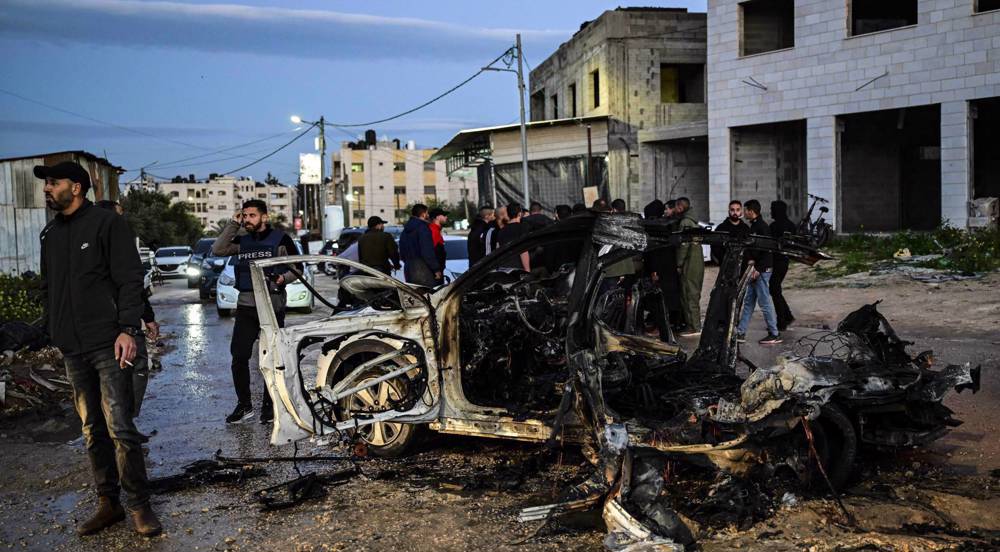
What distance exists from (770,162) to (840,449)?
840 inches

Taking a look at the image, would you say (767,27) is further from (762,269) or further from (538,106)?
(538,106)

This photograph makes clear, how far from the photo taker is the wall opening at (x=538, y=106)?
40.6 meters

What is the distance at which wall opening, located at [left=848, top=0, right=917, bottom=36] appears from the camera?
24.4 m

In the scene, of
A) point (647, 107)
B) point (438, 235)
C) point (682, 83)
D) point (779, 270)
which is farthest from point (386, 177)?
point (779, 270)

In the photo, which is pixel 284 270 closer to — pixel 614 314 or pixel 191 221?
pixel 614 314

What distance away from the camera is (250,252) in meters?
7.47

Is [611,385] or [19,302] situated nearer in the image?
[611,385]

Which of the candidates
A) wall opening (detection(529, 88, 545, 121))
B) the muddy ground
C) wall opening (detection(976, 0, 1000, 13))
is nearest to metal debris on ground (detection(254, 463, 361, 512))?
the muddy ground

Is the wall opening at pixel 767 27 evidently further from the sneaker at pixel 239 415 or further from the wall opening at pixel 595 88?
the sneaker at pixel 239 415

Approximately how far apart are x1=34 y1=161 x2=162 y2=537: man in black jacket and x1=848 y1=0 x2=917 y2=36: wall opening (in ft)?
76.9

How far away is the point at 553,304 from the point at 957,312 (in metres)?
8.45

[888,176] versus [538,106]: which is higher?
[538,106]

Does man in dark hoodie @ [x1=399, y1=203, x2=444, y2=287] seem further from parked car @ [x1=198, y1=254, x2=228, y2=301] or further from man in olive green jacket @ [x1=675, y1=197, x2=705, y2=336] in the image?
parked car @ [x1=198, y1=254, x2=228, y2=301]

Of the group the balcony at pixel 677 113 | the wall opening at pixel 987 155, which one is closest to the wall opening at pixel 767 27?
the balcony at pixel 677 113
